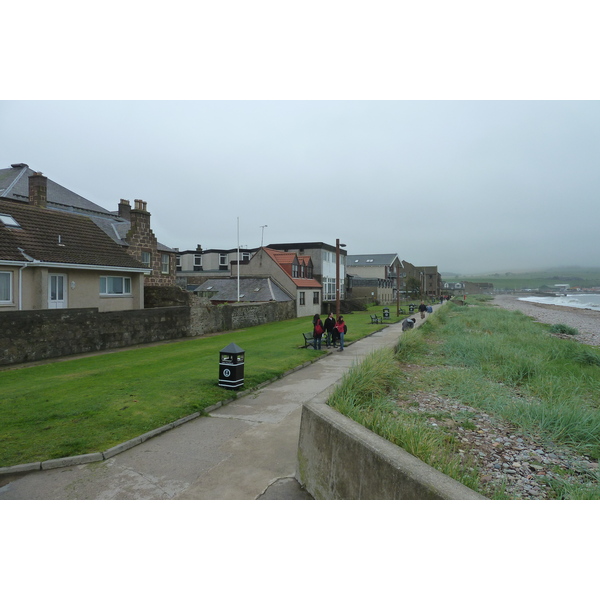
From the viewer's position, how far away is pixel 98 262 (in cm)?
2162

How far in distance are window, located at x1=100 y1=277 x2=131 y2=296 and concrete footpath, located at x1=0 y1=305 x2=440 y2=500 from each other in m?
16.8

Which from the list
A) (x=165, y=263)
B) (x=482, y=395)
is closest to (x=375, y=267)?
(x=165, y=263)

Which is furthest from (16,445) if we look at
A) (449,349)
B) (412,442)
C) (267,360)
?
(449,349)

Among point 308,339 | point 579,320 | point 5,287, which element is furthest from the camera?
point 579,320

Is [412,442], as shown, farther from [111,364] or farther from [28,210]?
[28,210]

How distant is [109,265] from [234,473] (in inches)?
746

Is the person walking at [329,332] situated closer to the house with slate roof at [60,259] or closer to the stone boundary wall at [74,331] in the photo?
the stone boundary wall at [74,331]

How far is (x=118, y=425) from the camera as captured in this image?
773cm

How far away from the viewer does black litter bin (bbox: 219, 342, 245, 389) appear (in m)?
10.5

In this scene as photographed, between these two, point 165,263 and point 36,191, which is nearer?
point 36,191

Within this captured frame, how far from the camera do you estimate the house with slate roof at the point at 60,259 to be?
1811cm

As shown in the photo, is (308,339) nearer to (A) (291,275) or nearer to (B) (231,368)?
(B) (231,368)

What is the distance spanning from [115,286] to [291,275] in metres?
18.8

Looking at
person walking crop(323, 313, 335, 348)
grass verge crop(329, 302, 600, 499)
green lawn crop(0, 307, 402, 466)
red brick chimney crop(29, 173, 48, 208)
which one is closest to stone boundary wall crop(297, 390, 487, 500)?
grass verge crop(329, 302, 600, 499)
